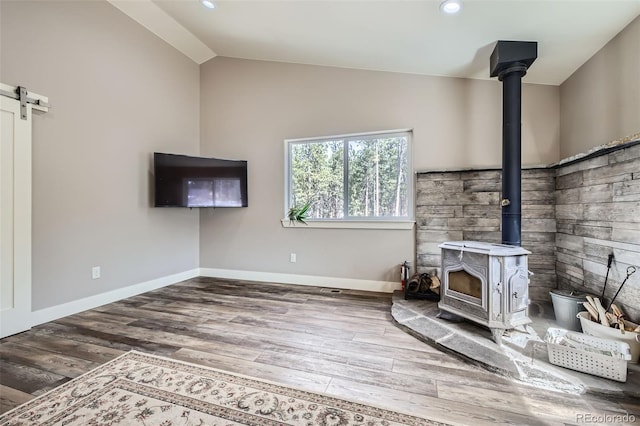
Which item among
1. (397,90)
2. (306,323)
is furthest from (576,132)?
(306,323)

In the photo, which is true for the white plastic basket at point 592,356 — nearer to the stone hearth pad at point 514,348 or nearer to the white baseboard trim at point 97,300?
the stone hearth pad at point 514,348

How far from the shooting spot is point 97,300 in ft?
10.6

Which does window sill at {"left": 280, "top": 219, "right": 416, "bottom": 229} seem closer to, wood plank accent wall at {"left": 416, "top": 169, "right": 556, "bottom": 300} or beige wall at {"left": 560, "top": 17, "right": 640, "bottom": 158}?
wood plank accent wall at {"left": 416, "top": 169, "right": 556, "bottom": 300}

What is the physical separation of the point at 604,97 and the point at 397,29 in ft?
6.45

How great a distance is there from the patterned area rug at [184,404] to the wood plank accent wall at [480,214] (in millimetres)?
2394

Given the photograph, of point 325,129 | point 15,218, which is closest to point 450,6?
point 325,129

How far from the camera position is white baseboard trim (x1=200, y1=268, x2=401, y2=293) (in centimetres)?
379

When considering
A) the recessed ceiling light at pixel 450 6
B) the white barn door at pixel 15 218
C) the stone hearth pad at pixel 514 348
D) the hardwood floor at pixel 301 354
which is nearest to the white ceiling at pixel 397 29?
the recessed ceiling light at pixel 450 6

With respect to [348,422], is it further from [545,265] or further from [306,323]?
[545,265]

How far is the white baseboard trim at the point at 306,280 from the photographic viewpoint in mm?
3788

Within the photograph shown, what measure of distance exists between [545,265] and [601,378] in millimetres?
1677

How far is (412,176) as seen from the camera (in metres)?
3.68

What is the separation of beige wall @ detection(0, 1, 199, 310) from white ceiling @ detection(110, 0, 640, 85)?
22.7 inches

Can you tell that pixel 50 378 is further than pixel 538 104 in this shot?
No
